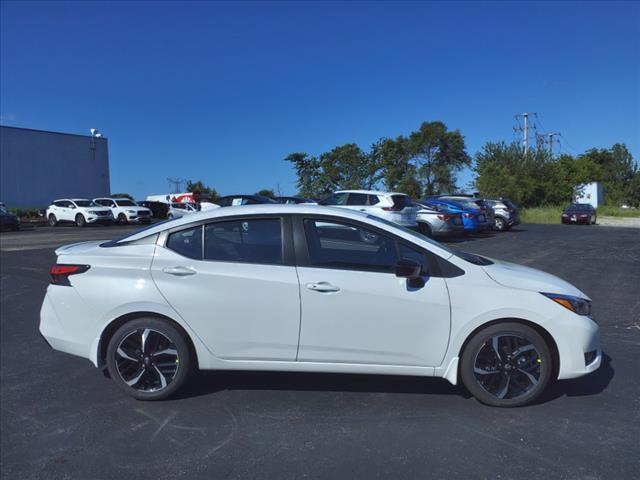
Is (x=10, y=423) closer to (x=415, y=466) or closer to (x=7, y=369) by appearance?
(x=7, y=369)

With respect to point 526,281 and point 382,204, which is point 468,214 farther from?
point 526,281

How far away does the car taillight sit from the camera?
3924mm

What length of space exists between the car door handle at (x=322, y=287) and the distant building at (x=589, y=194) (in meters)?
55.2

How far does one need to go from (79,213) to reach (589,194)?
4984 cm

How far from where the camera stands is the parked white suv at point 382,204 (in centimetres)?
1415

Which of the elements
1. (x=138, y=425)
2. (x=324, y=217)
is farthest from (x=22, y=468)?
(x=324, y=217)

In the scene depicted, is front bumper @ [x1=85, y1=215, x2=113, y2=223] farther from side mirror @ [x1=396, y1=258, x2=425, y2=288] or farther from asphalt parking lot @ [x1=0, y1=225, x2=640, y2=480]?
side mirror @ [x1=396, y1=258, x2=425, y2=288]

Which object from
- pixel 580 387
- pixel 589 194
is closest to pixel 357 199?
pixel 580 387

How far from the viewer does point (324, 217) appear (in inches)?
153

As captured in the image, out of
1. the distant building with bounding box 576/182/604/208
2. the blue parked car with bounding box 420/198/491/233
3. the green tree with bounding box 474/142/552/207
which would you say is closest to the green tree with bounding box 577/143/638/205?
the distant building with bounding box 576/182/604/208

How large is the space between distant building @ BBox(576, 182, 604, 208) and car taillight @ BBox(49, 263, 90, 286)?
183 feet

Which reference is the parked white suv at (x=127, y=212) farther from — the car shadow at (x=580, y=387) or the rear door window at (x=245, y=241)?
the car shadow at (x=580, y=387)

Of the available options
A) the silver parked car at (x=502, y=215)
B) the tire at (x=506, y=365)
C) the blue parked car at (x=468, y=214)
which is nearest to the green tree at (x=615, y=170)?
the silver parked car at (x=502, y=215)

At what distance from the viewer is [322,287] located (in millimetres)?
3627
